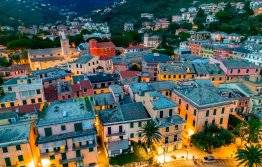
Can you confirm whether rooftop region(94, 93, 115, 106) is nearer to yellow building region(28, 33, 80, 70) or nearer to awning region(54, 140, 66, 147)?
awning region(54, 140, 66, 147)

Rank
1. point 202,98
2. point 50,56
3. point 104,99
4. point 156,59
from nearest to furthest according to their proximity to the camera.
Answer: point 202,98 → point 104,99 → point 156,59 → point 50,56

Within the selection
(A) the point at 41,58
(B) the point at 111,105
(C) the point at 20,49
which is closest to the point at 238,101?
(B) the point at 111,105

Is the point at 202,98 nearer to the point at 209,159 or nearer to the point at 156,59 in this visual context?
the point at 209,159

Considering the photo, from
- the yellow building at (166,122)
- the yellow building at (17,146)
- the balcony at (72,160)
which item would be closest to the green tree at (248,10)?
the yellow building at (166,122)

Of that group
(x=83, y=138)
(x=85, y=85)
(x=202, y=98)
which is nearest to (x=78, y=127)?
(x=83, y=138)

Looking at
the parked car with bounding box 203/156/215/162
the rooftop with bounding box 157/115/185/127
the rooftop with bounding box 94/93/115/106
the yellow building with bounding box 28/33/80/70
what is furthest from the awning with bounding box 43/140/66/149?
the yellow building with bounding box 28/33/80/70

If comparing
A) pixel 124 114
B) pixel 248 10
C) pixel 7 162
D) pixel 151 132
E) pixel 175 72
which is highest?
pixel 248 10
